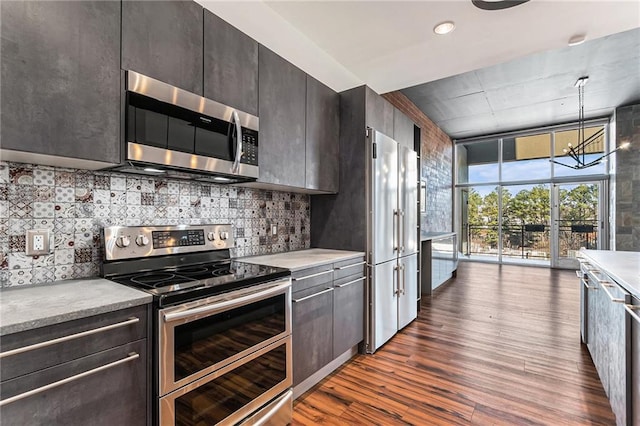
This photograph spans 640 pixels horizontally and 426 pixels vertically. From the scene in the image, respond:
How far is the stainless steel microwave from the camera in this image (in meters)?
1.49

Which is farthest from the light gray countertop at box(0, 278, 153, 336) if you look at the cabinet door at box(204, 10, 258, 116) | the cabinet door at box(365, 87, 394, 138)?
the cabinet door at box(365, 87, 394, 138)

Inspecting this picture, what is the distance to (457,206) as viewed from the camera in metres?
7.93

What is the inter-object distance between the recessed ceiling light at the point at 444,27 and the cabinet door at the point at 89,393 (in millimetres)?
2817

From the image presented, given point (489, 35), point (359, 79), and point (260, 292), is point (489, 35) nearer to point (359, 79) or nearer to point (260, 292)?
point (359, 79)

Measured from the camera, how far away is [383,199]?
2918 millimetres

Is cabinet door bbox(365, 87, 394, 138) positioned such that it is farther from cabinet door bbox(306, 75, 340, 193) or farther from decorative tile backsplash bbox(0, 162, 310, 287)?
decorative tile backsplash bbox(0, 162, 310, 287)

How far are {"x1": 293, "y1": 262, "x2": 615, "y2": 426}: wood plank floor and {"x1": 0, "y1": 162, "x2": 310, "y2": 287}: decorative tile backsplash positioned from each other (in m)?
1.36

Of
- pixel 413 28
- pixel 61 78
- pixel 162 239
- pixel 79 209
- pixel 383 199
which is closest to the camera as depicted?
pixel 61 78

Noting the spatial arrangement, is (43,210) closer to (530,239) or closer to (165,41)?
(165,41)

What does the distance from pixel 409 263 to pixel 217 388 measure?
2.48 metres

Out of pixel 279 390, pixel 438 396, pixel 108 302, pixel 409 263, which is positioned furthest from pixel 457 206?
pixel 108 302

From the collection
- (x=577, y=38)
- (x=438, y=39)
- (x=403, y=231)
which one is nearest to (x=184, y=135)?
(x=438, y=39)

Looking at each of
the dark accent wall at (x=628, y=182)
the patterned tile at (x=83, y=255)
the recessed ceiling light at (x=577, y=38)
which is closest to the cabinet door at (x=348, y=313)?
the patterned tile at (x=83, y=255)

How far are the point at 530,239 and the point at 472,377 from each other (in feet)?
20.4
